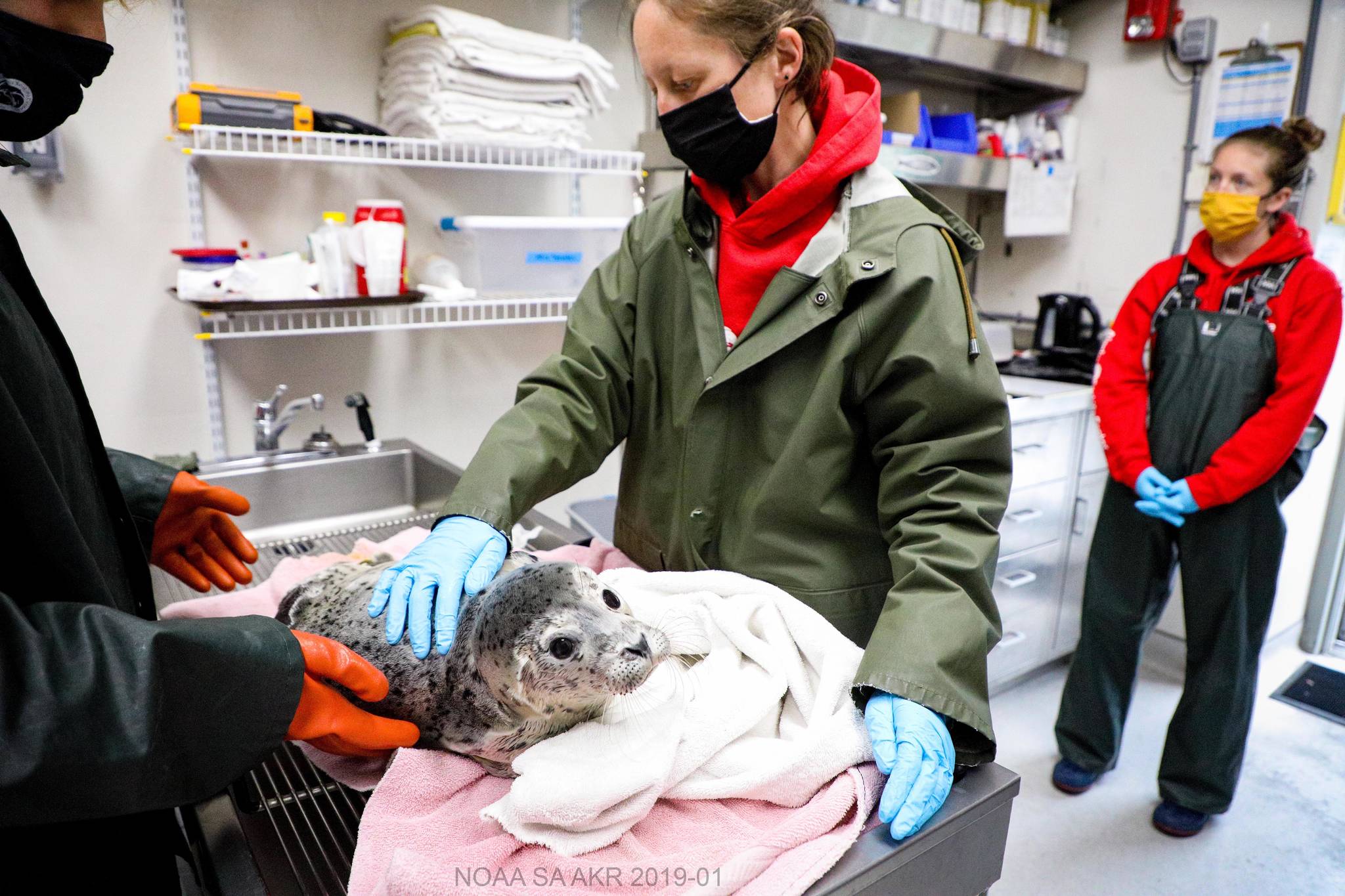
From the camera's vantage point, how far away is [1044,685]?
305cm

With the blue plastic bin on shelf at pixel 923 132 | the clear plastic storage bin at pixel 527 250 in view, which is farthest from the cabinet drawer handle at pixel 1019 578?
the clear plastic storage bin at pixel 527 250

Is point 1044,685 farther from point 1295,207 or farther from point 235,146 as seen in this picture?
point 235,146

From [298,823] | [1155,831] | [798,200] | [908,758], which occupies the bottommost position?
[1155,831]

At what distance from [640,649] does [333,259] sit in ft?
5.31

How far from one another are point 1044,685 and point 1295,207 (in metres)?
1.85

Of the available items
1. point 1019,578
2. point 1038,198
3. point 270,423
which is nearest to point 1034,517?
point 1019,578

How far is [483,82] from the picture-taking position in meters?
Answer: 2.14

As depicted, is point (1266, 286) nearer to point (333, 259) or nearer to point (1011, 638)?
point (1011, 638)

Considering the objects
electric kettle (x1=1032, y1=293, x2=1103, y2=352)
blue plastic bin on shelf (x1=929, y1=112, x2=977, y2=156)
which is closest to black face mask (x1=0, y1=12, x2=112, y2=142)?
blue plastic bin on shelf (x1=929, y1=112, x2=977, y2=156)

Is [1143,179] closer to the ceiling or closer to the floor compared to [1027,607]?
closer to the ceiling

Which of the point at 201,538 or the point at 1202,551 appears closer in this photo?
the point at 201,538

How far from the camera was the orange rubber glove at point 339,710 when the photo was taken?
30.2 inches

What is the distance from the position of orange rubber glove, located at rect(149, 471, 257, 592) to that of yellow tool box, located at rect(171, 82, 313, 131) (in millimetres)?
1039

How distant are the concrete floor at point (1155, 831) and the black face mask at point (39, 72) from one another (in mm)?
2330
